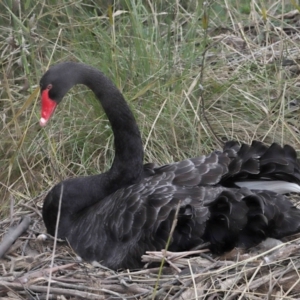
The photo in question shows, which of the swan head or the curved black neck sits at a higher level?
the swan head

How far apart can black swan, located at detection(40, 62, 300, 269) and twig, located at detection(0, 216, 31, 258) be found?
0.34 ft

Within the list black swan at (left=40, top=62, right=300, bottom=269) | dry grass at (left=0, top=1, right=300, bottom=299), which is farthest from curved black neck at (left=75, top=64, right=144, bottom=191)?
dry grass at (left=0, top=1, right=300, bottom=299)

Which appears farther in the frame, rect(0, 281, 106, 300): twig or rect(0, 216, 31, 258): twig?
rect(0, 216, 31, 258): twig

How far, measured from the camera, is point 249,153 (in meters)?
3.66

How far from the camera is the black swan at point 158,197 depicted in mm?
3281

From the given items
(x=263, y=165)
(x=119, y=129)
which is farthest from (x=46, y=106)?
(x=263, y=165)

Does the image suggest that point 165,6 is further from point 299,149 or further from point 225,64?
point 299,149

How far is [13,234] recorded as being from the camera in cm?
372

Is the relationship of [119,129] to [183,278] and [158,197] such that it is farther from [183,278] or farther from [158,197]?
[183,278]

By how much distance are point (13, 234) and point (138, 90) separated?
3.96ft

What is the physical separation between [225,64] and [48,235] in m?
1.69

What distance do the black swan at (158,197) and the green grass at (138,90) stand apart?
54cm

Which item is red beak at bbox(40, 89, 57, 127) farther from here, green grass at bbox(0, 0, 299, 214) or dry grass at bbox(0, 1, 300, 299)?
green grass at bbox(0, 0, 299, 214)

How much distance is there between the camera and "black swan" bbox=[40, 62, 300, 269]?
328 centimetres
